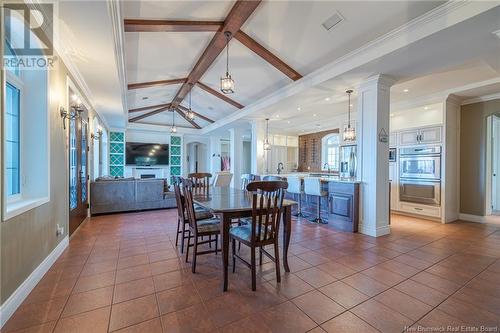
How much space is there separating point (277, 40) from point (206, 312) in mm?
3487

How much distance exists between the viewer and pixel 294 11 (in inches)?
110

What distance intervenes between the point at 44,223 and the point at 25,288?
72 centimetres

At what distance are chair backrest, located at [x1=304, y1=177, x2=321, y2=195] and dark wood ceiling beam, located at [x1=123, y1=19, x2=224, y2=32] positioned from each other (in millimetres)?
3061

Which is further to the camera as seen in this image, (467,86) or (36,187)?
(467,86)

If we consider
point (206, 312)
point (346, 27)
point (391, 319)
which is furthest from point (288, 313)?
point (346, 27)

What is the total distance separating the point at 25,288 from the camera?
1951mm

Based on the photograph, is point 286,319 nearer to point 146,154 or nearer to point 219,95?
point 219,95

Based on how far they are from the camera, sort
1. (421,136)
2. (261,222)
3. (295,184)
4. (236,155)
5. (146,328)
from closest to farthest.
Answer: (146,328) < (261,222) < (295,184) < (421,136) < (236,155)

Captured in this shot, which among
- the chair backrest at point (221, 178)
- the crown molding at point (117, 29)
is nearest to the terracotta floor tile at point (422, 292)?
the crown molding at point (117, 29)

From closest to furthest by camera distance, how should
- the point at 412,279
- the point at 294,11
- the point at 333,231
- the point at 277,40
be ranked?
the point at 412,279, the point at 294,11, the point at 277,40, the point at 333,231

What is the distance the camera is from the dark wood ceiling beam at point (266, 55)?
346cm

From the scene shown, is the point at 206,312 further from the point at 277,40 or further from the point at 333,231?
the point at 277,40

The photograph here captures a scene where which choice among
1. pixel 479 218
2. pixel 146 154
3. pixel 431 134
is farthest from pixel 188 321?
pixel 146 154

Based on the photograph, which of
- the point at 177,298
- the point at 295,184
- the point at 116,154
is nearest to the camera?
the point at 177,298
